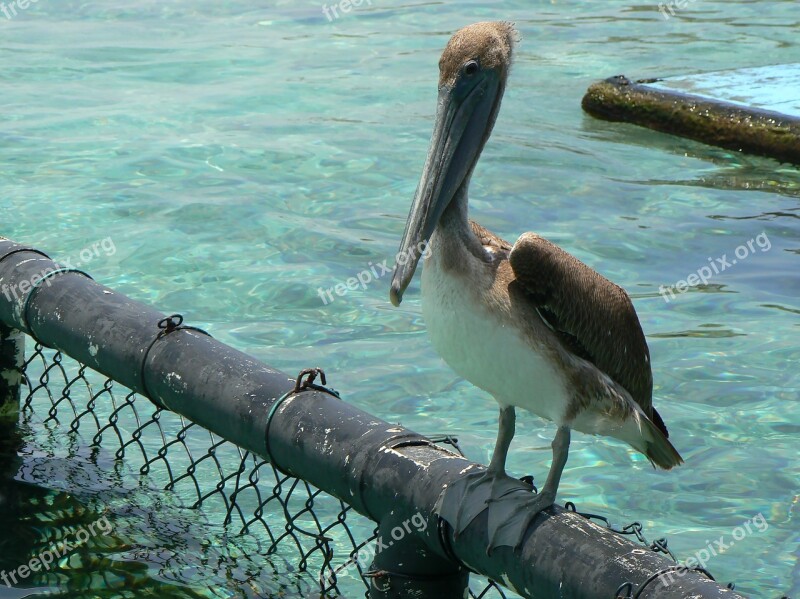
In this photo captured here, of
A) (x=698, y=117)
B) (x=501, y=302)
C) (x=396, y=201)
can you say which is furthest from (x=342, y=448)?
(x=698, y=117)

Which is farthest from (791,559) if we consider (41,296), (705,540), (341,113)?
(341,113)

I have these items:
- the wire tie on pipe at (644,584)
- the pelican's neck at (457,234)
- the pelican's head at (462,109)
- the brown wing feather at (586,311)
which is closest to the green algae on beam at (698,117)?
the brown wing feather at (586,311)

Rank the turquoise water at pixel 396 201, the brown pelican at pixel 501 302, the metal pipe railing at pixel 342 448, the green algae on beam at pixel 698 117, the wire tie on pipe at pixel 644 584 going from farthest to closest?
the green algae on beam at pixel 698 117 → the turquoise water at pixel 396 201 → the brown pelican at pixel 501 302 → the metal pipe railing at pixel 342 448 → the wire tie on pipe at pixel 644 584

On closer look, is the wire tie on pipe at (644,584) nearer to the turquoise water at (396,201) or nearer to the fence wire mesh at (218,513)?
the fence wire mesh at (218,513)

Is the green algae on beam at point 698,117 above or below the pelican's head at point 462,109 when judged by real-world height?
below

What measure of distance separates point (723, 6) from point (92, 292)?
1118cm

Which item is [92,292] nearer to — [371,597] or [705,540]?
[371,597]

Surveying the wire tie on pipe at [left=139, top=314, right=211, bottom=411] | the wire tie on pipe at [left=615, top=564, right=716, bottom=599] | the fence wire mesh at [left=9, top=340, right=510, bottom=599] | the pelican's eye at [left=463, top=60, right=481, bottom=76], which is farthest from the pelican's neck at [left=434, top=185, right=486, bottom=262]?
the wire tie on pipe at [left=615, top=564, right=716, bottom=599]

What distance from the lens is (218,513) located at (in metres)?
3.60

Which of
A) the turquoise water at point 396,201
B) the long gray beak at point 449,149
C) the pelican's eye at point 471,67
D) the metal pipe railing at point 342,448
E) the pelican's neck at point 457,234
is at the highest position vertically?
the pelican's eye at point 471,67

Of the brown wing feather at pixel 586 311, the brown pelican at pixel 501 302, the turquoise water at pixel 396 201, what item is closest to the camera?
the brown pelican at pixel 501 302

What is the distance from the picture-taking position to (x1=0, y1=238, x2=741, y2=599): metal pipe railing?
70.7 inches

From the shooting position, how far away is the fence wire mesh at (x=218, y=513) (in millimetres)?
3062

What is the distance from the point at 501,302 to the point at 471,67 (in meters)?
0.54
